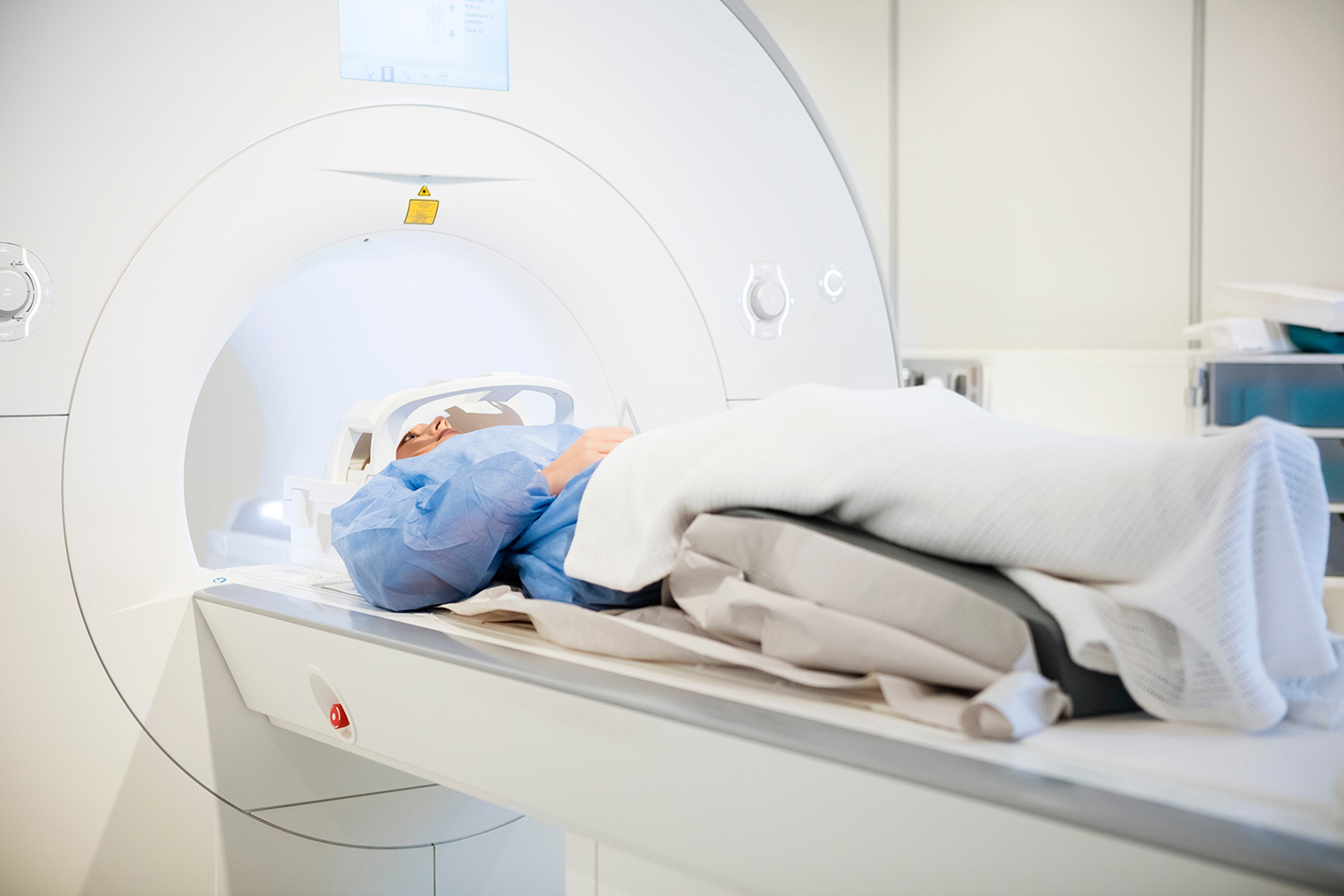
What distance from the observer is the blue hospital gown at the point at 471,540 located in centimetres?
108

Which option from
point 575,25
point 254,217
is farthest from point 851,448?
point 575,25

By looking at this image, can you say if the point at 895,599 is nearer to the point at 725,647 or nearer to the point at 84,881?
the point at 725,647

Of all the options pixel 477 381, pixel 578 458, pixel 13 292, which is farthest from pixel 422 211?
pixel 578 458

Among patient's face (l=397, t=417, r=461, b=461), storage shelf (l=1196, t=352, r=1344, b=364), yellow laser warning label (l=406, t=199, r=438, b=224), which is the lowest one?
patient's face (l=397, t=417, r=461, b=461)

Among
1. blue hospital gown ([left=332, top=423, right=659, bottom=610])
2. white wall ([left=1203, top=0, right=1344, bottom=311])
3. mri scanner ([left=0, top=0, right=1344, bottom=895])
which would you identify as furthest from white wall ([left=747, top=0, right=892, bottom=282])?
blue hospital gown ([left=332, top=423, right=659, bottom=610])

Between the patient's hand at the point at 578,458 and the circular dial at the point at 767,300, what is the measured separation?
78cm

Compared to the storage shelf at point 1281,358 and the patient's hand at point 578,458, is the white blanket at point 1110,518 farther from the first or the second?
the storage shelf at point 1281,358

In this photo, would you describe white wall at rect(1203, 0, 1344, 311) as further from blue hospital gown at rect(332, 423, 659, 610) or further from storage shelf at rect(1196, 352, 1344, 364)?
blue hospital gown at rect(332, 423, 659, 610)

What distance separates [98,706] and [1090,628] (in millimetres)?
1297

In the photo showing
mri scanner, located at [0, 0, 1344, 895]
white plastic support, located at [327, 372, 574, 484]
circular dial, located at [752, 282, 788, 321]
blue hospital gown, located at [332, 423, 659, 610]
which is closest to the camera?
mri scanner, located at [0, 0, 1344, 895]

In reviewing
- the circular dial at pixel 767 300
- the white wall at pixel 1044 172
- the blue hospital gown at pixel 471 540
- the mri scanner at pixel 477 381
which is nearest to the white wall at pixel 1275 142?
the white wall at pixel 1044 172

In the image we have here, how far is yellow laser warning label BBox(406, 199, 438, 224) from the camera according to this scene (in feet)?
5.46

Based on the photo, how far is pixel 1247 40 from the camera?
3086 millimetres

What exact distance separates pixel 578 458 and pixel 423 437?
55cm
